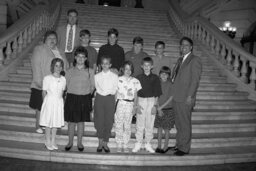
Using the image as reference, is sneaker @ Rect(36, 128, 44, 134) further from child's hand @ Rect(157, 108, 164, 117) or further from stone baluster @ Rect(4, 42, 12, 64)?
stone baluster @ Rect(4, 42, 12, 64)

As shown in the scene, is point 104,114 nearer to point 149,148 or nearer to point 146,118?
point 146,118

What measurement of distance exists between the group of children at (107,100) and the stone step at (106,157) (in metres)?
0.14

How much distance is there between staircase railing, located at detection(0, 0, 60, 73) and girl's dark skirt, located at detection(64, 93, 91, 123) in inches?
128

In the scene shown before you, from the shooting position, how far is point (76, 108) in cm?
448

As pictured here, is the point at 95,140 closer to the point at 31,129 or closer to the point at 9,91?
the point at 31,129

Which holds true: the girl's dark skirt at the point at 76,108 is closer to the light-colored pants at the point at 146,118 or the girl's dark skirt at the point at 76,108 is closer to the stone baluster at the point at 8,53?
the light-colored pants at the point at 146,118

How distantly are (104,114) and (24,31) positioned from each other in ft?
15.3

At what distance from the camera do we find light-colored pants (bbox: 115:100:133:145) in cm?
460

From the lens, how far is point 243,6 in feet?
37.6

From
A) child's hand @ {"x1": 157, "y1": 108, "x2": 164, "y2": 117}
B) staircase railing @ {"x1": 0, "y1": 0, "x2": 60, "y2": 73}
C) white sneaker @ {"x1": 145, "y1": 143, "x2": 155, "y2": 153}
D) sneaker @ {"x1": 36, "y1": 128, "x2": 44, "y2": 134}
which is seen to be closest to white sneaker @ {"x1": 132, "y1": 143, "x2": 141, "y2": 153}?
white sneaker @ {"x1": 145, "y1": 143, "x2": 155, "y2": 153}

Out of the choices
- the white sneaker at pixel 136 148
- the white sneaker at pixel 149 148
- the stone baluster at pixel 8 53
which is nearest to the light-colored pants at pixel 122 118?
the white sneaker at pixel 136 148

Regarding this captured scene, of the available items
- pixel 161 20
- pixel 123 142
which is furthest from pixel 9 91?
pixel 161 20

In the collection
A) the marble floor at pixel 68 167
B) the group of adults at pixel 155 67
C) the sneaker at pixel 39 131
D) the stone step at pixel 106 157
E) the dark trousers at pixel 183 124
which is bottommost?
the marble floor at pixel 68 167

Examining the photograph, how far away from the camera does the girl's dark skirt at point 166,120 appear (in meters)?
4.80
